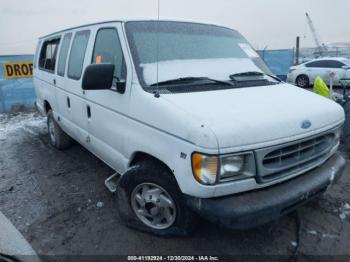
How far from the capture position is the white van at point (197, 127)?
231cm

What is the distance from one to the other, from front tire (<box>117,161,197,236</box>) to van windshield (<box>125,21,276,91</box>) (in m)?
0.81

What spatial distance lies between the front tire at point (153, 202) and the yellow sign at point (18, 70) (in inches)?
311

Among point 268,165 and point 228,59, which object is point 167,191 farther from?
point 228,59

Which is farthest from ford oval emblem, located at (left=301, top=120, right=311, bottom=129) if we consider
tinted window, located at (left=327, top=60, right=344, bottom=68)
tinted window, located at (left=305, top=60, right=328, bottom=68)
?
tinted window, located at (left=305, top=60, right=328, bottom=68)

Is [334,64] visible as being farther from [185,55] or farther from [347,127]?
[185,55]

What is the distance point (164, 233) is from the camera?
9.61 feet

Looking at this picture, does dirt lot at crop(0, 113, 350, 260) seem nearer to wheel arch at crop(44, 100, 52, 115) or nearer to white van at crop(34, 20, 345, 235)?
white van at crop(34, 20, 345, 235)

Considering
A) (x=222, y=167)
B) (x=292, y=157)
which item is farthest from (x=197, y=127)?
(x=292, y=157)

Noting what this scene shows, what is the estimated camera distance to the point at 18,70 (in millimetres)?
9375

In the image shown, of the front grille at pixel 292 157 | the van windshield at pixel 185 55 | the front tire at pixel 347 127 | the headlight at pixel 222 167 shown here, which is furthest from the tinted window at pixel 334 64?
the headlight at pixel 222 167

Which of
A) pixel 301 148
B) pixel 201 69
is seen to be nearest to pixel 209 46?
pixel 201 69

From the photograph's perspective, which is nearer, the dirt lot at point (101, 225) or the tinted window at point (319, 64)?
the dirt lot at point (101, 225)

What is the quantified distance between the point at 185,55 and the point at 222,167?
1404mm

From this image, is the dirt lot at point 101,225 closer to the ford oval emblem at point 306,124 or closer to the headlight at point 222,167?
the headlight at point 222,167
